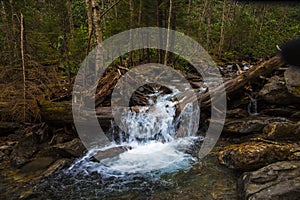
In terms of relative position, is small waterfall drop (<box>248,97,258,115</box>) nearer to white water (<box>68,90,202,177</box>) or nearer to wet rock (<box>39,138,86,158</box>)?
white water (<box>68,90,202,177</box>)

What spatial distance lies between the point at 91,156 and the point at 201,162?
309cm

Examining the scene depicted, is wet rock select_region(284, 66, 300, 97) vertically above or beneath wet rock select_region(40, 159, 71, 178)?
above

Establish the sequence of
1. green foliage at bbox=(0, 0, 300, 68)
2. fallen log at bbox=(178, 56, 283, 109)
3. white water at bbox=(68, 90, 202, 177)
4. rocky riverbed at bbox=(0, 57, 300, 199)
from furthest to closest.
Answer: green foliage at bbox=(0, 0, 300, 68) → fallen log at bbox=(178, 56, 283, 109) → white water at bbox=(68, 90, 202, 177) → rocky riverbed at bbox=(0, 57, 300, 199)

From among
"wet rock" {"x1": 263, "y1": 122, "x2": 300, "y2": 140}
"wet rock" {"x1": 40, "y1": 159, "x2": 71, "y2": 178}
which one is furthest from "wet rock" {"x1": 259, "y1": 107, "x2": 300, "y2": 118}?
"wet rock" {"x1": 40, "y1": 159, "x2": 71, "y2": 178}

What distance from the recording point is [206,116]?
9.06 m

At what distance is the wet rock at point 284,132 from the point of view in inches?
257

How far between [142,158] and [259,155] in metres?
3.29

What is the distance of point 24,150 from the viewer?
24.0ft

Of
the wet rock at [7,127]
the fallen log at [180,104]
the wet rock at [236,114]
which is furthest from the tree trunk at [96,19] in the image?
the wet rock at [236,114]

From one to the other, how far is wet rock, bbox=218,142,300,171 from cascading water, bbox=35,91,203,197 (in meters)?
1.52

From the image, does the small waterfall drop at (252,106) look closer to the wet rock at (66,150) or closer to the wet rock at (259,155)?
the wet rock at (259,155)

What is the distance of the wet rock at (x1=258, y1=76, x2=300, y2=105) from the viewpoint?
27.8ft

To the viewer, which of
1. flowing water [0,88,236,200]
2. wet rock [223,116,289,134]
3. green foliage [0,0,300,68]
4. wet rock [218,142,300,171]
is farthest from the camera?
green foliage [0,0,300,68]

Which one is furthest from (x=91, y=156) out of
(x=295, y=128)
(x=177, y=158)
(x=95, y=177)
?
(x=295, y=128)
